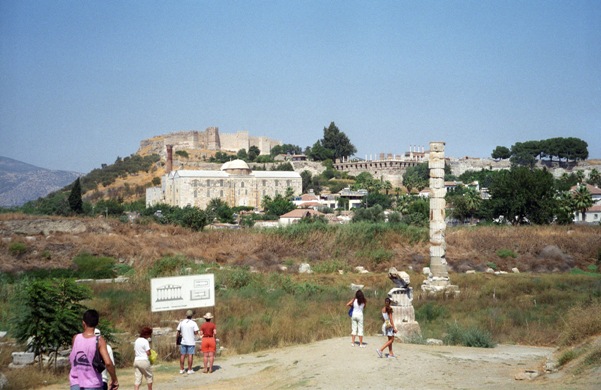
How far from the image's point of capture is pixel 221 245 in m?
35.7

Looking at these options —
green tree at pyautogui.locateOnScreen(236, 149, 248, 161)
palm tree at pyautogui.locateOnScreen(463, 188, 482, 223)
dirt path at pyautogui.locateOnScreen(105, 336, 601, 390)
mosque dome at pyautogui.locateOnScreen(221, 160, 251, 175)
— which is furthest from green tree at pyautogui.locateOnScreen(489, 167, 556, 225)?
green tree at pyautogui.locateOnScreen(236, 149, 248, 161)

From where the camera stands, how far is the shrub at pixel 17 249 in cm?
3157

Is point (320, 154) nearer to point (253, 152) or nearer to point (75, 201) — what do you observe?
point (253, 152)

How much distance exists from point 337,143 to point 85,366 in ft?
372

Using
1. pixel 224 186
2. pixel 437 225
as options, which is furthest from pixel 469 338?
pixel 224 186

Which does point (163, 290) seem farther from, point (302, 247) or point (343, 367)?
point (302, 247)

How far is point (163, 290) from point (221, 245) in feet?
71.3

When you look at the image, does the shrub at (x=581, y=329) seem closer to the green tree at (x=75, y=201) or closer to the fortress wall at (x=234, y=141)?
the green tree at (x=75, y=201)

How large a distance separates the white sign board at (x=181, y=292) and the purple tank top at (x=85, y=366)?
267 inches

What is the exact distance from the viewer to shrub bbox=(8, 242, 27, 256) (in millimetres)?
31572

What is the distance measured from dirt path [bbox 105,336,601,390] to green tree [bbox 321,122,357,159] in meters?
105

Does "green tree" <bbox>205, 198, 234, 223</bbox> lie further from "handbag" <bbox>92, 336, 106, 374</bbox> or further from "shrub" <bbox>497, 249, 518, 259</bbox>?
"handbag" <bbox>92, 336, 106, 374</bbox>

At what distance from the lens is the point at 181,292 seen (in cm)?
1412

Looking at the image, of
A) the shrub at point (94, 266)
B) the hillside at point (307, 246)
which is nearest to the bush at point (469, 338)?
the hillside at point (307, 246)
